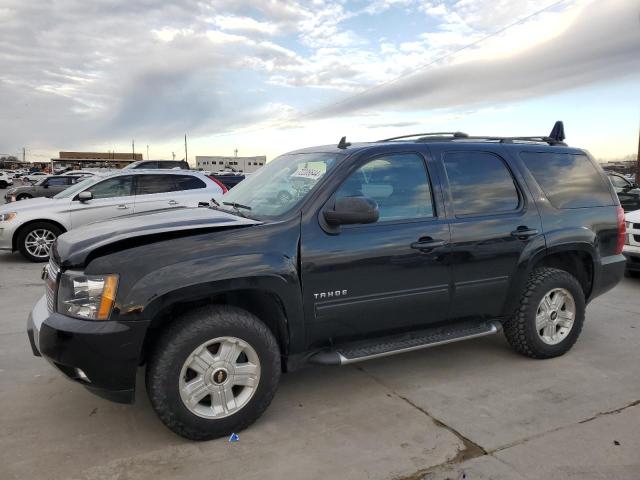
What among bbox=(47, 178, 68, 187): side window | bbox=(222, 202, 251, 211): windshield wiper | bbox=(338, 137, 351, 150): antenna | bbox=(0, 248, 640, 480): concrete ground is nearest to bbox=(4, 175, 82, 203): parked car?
bbox=(47, 178, 68, 187): side window

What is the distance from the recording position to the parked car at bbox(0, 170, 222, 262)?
28.3 ft

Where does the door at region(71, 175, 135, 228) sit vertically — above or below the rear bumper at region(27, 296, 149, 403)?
above

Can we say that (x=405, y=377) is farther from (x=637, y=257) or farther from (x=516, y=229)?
(x=637, y=257)

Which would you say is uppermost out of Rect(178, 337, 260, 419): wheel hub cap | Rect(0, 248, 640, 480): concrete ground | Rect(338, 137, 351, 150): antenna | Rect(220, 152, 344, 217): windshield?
Rect(338, 137, 351, 150): antenna

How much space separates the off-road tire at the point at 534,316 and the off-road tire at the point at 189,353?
2217mm

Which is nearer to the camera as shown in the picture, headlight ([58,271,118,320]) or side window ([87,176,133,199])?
headlight ([58,271,118,320])

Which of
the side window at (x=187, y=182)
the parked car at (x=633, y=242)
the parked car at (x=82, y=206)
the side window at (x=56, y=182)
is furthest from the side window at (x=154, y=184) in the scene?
the side window at (x=56, y=182)

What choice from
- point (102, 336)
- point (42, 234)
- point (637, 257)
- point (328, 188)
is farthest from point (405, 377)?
point (42, 234)

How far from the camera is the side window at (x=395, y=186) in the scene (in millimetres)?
3605

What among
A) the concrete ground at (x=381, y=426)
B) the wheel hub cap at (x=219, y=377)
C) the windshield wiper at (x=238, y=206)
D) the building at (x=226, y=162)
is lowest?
the concrete ground at (x=381, y=426)

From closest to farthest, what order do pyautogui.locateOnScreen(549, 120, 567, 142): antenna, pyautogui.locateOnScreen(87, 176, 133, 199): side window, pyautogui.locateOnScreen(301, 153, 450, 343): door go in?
pyautogui.locateOnScreen(301, 153, 450, 343): door < pyautogui.locateOnScreen(549, 120, 567, 142): antenna < pyautogui.locateOnScreen(87, 176, 133, 199): side window

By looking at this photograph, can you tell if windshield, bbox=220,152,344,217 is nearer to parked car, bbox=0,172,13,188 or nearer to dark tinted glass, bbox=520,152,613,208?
dark tinted glass, bbox=520,152,613,208

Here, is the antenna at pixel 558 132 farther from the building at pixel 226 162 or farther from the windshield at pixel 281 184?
the building at pixel 226 162

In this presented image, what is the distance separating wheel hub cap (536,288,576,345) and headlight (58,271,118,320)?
3372 millimetres
